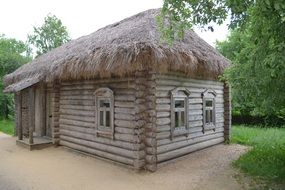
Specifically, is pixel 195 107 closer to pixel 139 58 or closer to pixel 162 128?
pixel 162 128

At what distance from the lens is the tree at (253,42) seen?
5535mm

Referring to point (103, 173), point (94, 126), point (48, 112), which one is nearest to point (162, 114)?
point (103, 173)

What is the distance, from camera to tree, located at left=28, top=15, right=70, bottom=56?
3625 centimetres

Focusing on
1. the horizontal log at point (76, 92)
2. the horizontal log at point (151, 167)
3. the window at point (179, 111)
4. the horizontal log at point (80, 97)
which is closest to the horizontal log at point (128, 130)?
the horizontal log at point (151, 167)

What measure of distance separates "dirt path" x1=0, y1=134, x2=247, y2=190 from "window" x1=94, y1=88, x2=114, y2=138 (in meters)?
0.98

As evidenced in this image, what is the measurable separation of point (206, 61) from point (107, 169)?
4507mm

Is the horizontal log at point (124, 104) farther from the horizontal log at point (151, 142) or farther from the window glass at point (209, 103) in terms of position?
the window glass at point (209, 103)

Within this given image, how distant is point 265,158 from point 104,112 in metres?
5.02

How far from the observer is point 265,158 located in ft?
32.3

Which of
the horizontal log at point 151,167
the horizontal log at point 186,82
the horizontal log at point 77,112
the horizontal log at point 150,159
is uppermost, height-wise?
the horizontal log at point 186,82

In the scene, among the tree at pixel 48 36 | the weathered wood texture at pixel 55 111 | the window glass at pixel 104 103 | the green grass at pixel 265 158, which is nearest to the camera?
the green grass at pixel 265 158

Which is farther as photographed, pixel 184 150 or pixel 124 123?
pixel 184 150

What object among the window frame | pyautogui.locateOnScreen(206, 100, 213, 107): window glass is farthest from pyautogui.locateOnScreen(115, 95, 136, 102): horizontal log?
pyautogui.locateOnScreen(206, 100, 213, 107): window glass

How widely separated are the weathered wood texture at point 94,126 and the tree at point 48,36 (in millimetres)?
24915
